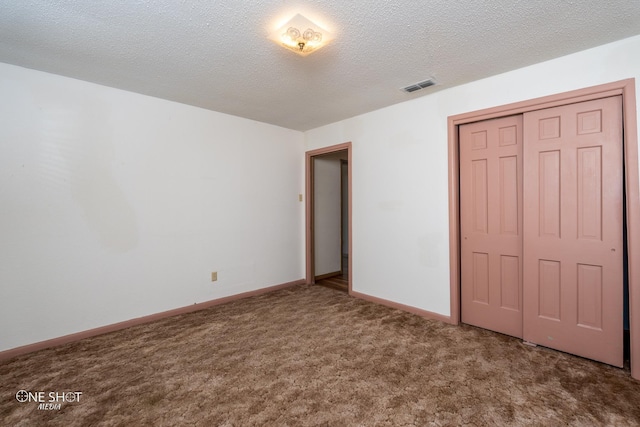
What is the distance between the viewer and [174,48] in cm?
212

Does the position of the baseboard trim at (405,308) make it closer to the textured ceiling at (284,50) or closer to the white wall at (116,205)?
the white wall at (116,205)

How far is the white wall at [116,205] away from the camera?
7.93 feet

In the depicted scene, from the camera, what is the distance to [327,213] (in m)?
5.03

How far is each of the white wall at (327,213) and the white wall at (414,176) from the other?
3.25 ft

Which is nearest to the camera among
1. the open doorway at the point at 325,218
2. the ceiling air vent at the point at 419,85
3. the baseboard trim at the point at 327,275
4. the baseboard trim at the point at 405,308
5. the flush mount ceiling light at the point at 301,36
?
the flush mount ceiling light at the point at 301,36

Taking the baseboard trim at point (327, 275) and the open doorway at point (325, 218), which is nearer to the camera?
the open doorway at point (325, 218)

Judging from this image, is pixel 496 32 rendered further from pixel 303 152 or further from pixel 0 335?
pixel 0 335

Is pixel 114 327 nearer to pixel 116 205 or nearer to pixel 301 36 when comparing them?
pixel 116 205

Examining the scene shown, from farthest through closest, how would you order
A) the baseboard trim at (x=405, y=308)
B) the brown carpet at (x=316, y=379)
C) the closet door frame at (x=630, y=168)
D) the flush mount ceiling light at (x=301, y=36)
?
the baseboard trim at (x=405, y=308)
the closet door frame at (x=630, y=168)
the flush mount ceiling light at (x=301, y=36)
the brown carpet at (x=316, y=379)

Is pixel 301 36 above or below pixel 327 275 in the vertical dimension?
above

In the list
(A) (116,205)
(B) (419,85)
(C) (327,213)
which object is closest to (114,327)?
(A) (116,205)

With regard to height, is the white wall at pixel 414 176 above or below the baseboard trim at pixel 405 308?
above

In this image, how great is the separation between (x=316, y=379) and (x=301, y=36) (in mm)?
2422

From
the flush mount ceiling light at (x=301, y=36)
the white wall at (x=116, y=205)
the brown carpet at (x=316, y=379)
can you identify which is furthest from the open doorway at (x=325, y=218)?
the flush mount ceiling light at (x=301, y=36)
